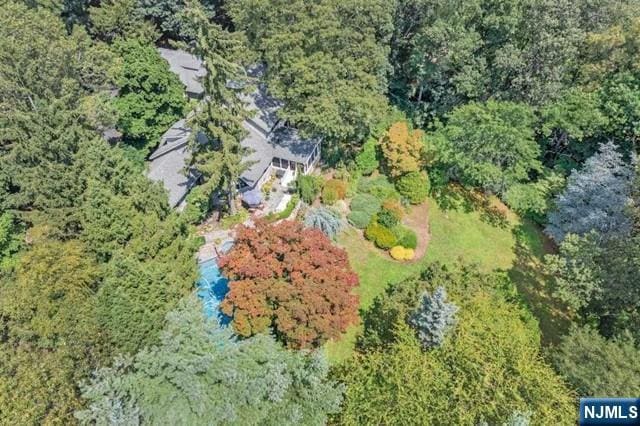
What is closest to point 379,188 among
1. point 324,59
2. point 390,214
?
point 390,214

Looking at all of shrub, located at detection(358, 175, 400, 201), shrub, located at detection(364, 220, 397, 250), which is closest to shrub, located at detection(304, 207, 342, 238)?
shrub, located at detection(364, 220, 397, 250)

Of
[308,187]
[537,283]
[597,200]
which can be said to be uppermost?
[597,200]

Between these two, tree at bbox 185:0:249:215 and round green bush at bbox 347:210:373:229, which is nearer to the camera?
tree at bbox 185:0:249:215

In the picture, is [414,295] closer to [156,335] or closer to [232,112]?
[156,335]

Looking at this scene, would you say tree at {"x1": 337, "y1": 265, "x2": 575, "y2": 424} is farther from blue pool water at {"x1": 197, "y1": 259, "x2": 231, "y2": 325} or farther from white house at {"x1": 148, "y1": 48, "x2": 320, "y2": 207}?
white house at {"x1": 148, "y1": 48, "x2": 320, "y2": 207}

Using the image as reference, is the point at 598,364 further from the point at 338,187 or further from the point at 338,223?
the point at 338,187

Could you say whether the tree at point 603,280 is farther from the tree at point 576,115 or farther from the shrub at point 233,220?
the shrub at point 233,220
